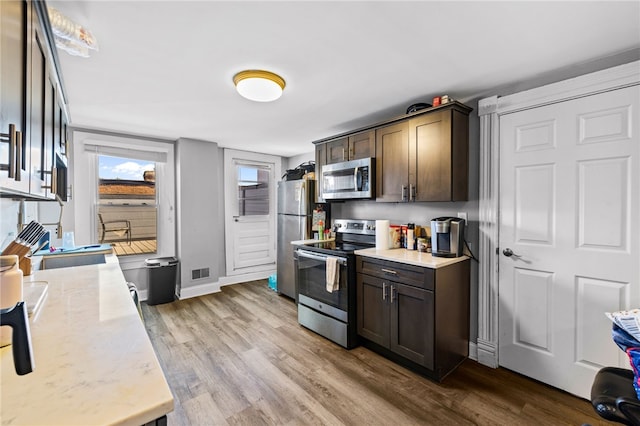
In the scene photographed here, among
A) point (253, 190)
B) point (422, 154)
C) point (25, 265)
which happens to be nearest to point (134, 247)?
point (253, 190)

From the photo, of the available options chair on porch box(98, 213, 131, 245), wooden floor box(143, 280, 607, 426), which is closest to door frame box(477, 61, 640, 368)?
wooden floor box(143, 280, 607, 426)

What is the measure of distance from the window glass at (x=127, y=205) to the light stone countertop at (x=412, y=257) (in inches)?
125

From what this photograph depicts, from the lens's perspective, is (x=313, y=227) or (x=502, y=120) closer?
(x=502, y=120)

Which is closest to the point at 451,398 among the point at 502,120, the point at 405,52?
the point at 502,120

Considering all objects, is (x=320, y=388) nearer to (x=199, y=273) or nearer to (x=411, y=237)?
(x=411, y=237)

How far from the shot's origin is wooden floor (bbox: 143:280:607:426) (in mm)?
1808

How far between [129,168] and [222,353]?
2.90 m

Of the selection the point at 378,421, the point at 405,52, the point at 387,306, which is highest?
the point at 405,52

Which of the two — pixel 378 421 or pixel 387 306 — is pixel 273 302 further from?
pixel 378 421

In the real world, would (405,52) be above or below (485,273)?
above

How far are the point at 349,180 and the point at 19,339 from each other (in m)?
2.78

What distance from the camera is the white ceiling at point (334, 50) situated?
1.41 meters

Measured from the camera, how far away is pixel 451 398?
199cm

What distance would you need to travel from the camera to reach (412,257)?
2.39 metres
